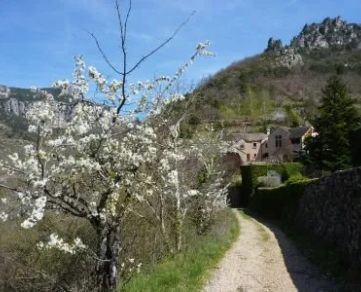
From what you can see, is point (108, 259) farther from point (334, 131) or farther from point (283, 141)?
point (283, 141)

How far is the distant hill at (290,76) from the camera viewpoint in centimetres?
8812

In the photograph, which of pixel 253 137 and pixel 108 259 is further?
pixel 253 137

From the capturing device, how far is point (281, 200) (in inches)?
1014

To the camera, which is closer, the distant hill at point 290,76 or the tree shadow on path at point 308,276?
the tree shadow on path at point 308,276

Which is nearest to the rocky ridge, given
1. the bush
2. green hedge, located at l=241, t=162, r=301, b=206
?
green hedge, located at l=241, t=162, r=301, b=206

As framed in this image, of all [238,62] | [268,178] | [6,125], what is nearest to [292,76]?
[238,62]

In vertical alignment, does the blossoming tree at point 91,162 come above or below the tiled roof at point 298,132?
below

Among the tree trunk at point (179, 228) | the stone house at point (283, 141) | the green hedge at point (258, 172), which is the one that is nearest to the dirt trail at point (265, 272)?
the tree trunk at point (179, 228)

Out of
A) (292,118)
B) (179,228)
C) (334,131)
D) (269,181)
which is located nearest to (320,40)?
(292,118)

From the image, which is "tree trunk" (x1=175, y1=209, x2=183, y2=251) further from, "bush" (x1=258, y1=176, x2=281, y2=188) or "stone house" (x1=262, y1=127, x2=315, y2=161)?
"stone house" (x1=262, y1=127, x2=315, y2=161)

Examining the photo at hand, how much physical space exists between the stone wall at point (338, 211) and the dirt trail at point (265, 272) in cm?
98

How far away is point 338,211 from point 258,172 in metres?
32.3

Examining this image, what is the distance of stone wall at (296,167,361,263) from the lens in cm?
1069

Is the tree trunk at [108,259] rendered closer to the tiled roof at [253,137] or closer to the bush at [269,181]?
the bush at [269,181]
